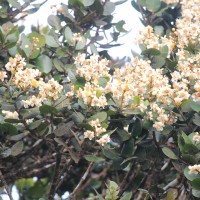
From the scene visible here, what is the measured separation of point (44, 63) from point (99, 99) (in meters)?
0.45

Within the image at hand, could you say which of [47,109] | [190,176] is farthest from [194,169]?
[47,109]

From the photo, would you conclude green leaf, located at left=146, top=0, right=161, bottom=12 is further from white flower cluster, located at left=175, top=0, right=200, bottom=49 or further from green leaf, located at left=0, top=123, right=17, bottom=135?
green leaf, located at left=0, top=123, right=17, bottom=135

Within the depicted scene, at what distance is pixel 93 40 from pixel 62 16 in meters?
0.19

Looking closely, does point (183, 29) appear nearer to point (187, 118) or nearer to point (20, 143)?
point (187, 118)

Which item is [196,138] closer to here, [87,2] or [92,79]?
[92,79]

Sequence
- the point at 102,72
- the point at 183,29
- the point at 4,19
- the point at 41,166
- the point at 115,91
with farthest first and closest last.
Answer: the point at 41,166, the point at 4,19, the point at 183,29, the point at 102,72, the point at 115,91

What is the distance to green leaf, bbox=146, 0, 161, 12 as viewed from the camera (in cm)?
271

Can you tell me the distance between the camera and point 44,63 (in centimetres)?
223

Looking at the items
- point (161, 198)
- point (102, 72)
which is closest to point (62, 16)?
point (102, 72)

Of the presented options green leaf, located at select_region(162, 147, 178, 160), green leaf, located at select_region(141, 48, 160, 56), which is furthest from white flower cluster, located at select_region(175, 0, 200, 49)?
green leaf, located at select_region(162, 147, 178, 160)

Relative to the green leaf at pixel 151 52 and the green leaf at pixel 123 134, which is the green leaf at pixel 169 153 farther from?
the green leaf at pixel 151 52

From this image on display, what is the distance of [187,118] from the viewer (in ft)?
6.82

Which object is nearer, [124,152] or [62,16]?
[124,152]

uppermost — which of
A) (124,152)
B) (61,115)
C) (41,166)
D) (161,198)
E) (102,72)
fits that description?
(102,72)
